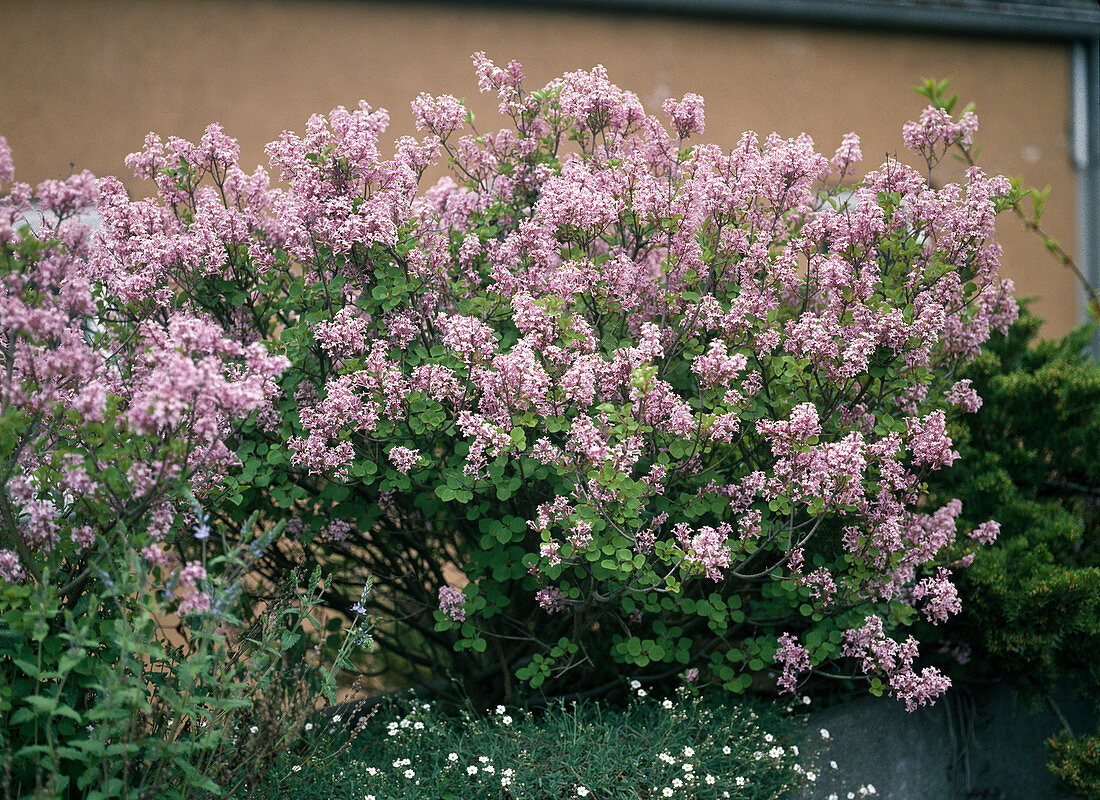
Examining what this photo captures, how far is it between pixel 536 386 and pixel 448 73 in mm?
4150

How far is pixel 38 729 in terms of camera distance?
2.69 m

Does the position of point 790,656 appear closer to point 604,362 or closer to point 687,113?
point 604,362

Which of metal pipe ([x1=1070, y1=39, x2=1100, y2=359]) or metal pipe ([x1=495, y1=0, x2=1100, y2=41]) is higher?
metal pipe ([x1=495, y1=0, x2=1100, y2=41])

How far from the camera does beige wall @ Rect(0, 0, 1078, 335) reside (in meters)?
5.86

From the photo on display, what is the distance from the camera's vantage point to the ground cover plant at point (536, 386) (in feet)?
9.23

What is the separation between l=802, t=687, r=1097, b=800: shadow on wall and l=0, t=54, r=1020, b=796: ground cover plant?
0.31 metres

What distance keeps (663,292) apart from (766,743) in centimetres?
189

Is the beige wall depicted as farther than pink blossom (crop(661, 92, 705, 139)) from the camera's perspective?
Yes

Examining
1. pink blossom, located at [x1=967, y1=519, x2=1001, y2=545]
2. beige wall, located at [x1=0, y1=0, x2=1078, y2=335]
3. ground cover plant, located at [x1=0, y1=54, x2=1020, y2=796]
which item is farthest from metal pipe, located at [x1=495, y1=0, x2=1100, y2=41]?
pink blossom, located at [x1=967, y1=519, x2=1001, y2=545]

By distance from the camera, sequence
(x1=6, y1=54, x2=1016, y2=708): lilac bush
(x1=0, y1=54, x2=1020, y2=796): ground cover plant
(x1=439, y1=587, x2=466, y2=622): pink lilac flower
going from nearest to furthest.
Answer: (x1=0, y1=54, x2=1020, y2=796): ground cover plant < (x1=6, y1=54, x2=1016, y2=708): lilac bush < (x1=439, y1=587, x2=466, y2=622): pink lilac flower

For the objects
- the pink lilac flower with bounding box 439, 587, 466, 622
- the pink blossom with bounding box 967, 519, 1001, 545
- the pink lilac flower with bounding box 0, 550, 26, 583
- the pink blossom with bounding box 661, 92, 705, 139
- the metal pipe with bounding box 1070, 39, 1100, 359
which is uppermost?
the metal pipe with bounding box 1070, 39, 1100, 359

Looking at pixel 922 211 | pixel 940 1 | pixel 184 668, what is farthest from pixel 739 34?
pixel 184 668

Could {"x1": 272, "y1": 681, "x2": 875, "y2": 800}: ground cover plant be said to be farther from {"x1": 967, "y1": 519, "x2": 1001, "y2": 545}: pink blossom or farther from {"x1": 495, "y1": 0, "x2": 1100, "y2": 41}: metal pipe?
{"x1": 495, "y1": 0, "x2": 1100, "y2": 41}: metal pipe

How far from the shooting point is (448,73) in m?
6.45
